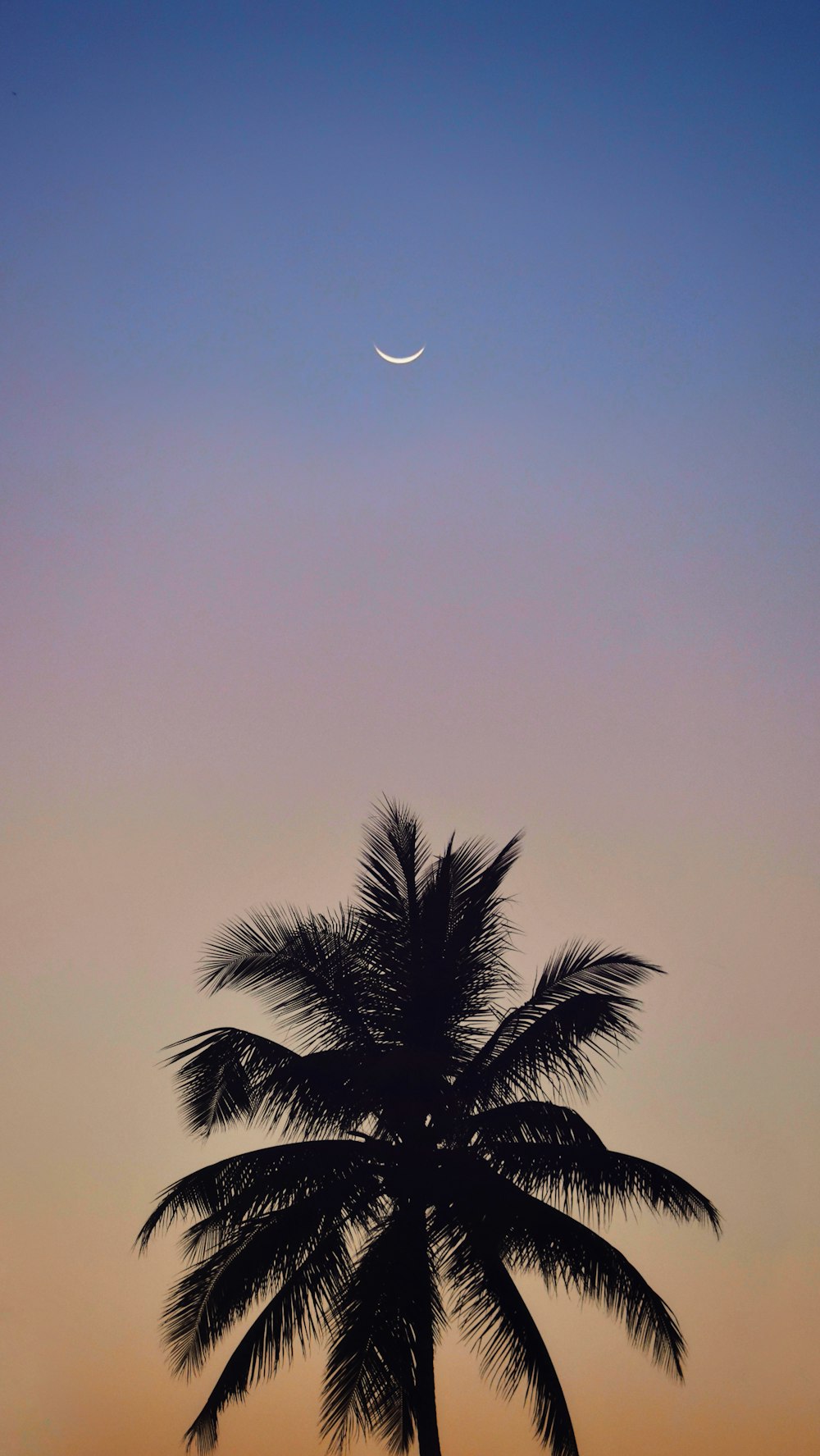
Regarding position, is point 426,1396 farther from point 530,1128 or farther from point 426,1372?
point 530,1128

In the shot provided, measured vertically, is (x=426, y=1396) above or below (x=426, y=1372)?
below

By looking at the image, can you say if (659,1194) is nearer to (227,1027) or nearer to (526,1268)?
(526,1268)

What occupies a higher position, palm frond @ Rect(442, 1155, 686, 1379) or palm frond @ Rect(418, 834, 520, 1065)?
palm frond @ Rect(418, 834, 520, 1065)

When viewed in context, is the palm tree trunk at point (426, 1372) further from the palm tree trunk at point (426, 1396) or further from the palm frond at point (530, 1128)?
the palm frond at point (530, 1128)

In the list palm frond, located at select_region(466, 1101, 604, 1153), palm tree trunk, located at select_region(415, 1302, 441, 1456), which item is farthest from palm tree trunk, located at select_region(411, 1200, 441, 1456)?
palm frond, located at select_region(466, 1101, 604, 1153)

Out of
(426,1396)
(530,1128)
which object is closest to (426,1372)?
(426,1396)

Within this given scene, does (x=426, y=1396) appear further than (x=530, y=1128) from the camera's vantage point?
No

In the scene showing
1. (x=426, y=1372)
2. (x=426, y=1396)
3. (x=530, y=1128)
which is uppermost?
(x=530, y=1128)

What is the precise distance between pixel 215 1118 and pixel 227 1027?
46.5 inches

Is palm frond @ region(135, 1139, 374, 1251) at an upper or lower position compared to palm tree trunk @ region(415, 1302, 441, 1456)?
upper

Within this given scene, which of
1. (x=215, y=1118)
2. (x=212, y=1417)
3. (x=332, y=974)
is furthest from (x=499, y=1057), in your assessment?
(x=212, y=1417)

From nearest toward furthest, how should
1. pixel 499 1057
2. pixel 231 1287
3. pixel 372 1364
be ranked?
pixel 372 1364 < pixel 231 1287 < pixel 499 1057

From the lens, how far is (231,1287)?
1694cm

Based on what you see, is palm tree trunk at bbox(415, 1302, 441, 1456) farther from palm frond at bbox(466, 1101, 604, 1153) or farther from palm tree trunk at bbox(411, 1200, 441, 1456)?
palm frond at bbox(466, 1101, 604, 1153)
